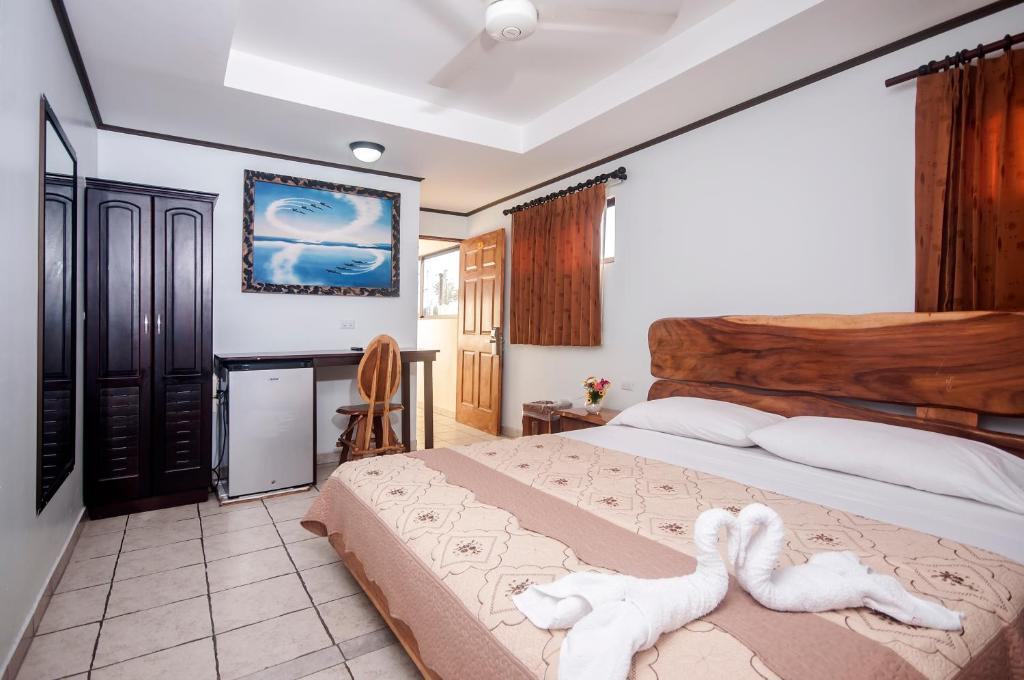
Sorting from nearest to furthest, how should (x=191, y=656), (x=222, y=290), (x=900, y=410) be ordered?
(x=191, y=656) → (x=900, y=410) → (x=222, y=290)

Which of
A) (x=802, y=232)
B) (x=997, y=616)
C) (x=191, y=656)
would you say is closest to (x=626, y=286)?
(x=802, y=232)

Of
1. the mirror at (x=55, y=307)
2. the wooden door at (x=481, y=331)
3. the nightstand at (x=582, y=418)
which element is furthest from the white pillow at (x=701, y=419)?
the mirror at (x=55, y=307)

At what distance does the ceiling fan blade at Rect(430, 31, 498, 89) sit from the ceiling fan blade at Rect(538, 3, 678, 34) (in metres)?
0.25

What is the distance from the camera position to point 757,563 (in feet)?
3.47

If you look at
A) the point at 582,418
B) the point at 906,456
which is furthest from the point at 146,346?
the point at 906,456

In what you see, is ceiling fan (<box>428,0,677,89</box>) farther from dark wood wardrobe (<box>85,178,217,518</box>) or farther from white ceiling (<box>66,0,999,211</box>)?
dark wood wardrobe (<box>85,178,217,518</box>)

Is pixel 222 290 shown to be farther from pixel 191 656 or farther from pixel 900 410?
pixel 900 410

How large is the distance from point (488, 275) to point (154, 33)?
11.5 feet

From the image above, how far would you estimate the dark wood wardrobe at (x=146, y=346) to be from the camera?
2963 millimetres

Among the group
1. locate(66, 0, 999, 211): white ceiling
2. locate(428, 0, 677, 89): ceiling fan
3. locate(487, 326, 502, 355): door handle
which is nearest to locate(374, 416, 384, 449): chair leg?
locate(487, 326, 502, 355): door handle

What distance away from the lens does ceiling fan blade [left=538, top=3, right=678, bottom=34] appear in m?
1.94

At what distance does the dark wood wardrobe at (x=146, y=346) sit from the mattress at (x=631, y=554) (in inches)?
63.5

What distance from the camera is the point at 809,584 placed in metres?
1.04

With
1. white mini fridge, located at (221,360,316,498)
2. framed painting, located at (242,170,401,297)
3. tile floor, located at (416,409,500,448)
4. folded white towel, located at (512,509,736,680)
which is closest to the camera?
folded white towel, located at (512,509,736,680)
